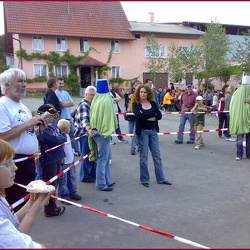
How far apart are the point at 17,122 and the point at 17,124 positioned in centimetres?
2

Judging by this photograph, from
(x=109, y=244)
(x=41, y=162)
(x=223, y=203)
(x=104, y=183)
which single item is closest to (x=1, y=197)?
(x=109, y=244)

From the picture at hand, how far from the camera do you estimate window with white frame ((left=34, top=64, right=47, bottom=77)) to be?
30406mm

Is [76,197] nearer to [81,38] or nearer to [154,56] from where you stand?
Answer: [154,56]

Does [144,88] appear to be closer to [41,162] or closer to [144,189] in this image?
[144,189]

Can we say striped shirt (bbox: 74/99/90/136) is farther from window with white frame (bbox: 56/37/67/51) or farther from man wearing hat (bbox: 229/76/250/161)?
window with white frame (bbox: 56/37/67/51)

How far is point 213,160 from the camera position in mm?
7125

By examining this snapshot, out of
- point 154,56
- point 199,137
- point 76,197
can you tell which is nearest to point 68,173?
point 76,197

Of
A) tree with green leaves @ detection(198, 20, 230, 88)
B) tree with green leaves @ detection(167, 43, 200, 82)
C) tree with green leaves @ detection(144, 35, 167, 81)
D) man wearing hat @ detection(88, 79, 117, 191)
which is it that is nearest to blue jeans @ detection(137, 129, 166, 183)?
man wearing hat @ detection(88, 79, 117, 191)

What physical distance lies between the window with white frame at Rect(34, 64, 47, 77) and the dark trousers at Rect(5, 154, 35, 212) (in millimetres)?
28791

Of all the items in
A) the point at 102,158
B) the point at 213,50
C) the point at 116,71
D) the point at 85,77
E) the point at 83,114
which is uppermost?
the point at 213,50

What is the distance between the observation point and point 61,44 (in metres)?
31.2

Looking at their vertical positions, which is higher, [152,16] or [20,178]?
[152,16]

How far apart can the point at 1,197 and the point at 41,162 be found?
6.62 ft

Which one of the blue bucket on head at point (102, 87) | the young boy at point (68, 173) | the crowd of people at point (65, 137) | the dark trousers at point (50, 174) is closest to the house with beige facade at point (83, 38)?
the crowd of people at point (65, 137)
